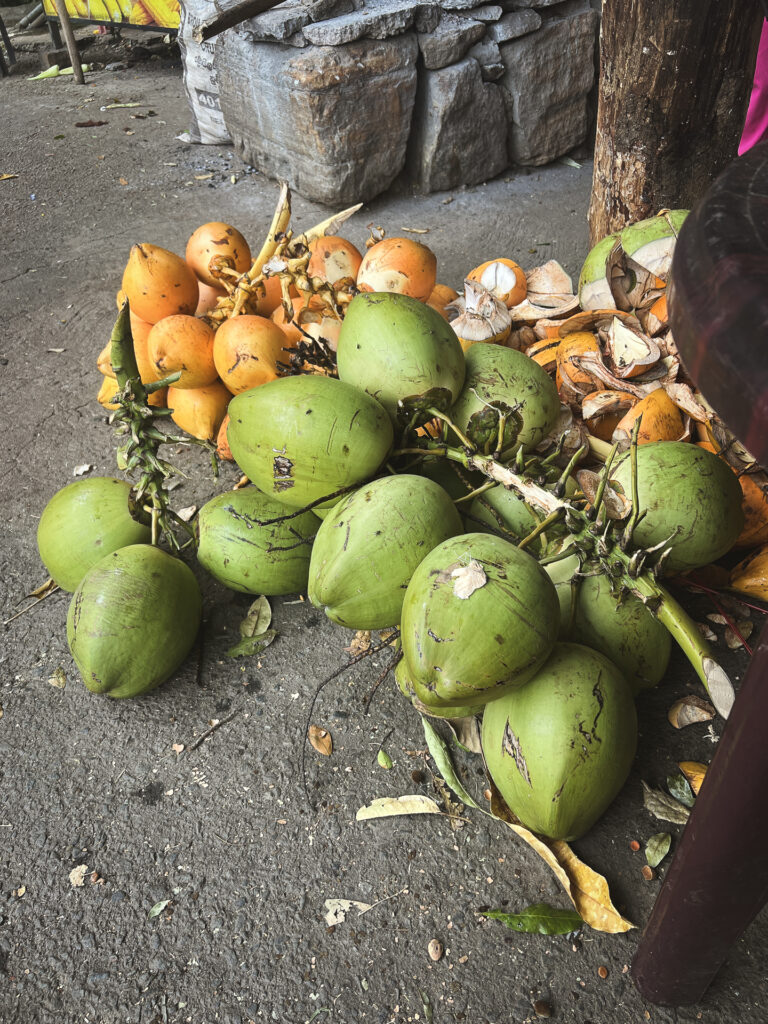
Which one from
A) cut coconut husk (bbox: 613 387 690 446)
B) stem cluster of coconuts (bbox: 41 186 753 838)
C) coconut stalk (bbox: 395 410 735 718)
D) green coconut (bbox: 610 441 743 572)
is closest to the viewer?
coconut stalk (bbox: 395 410 735 718)

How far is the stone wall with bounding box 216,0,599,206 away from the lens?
3871mm

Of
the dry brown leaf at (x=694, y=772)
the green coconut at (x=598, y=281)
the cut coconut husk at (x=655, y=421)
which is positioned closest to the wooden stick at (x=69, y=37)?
the green coconut at (x=598, y=281)

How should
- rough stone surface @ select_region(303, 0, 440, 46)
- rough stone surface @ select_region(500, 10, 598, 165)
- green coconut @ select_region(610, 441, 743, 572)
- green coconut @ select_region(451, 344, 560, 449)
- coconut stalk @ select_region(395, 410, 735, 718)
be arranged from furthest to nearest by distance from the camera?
rough stone surface @ select_region(500, 10, 598, 165), rough stone surface @ select_region(303, 0, 440, 46), green coconut @ select_region(451, 344, 560, 449), green coconut @ select_region(610, 441, 743, 572), coconut stalk @ select_region(395, 410, 735, 718)

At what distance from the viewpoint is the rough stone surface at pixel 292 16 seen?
3.86 metres

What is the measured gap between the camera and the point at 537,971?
1.39m

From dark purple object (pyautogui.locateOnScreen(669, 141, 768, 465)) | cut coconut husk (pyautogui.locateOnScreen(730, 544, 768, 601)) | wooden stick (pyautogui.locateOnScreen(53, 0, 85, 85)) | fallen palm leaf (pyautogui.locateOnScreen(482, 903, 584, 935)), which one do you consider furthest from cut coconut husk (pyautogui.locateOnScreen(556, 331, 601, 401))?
wooden stick (pyautogui.locateOnScreen(53, 0, 85, 85))

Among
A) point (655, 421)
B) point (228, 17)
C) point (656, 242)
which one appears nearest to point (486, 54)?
point (228, 17)

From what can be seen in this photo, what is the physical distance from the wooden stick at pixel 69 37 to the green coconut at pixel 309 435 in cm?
655

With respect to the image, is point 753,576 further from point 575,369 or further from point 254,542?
point 254,542

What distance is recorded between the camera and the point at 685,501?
1.62m

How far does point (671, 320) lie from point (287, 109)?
13.2 feet

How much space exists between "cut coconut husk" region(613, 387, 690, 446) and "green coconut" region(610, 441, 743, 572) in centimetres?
25

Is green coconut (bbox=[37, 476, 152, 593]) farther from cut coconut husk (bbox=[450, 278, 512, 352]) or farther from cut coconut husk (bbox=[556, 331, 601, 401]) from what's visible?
cut coconut husk (bbox=[556, 331, 601, 401])

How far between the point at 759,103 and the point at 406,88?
1814 millimetres
